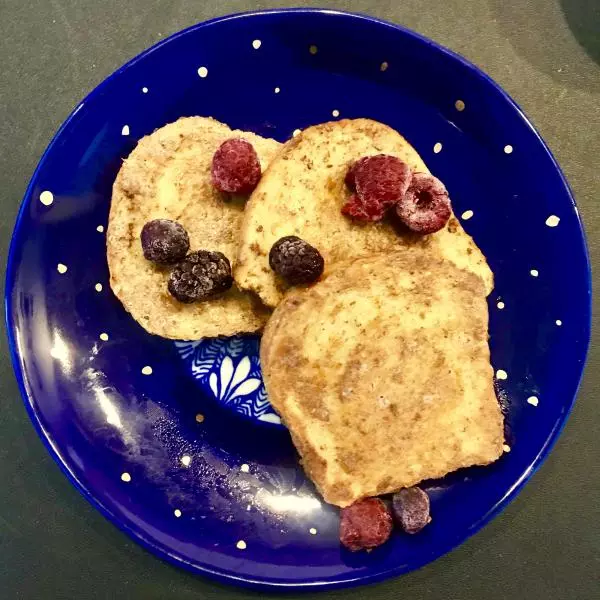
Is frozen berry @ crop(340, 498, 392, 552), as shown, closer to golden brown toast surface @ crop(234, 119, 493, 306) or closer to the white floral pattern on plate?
the white floral pattern on plate

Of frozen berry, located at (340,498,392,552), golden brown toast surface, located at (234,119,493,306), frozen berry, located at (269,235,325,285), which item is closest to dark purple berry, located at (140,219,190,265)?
golden brown toast surface, located at (234,119,493,306)

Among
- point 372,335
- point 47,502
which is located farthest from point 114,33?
point 47,502

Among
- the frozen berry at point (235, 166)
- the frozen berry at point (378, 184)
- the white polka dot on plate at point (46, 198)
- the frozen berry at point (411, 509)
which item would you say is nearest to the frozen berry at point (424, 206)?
the frozen berry at point (378, 184)

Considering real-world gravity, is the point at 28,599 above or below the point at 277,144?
below

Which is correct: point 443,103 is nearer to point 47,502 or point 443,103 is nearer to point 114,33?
A: point 114,33

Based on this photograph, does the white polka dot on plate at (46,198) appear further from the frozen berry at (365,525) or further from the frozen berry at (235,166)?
the frozen berry at (365,525)

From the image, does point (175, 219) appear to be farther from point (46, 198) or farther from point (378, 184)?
point (378, 184)

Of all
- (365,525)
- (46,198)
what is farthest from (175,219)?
(365,525)
